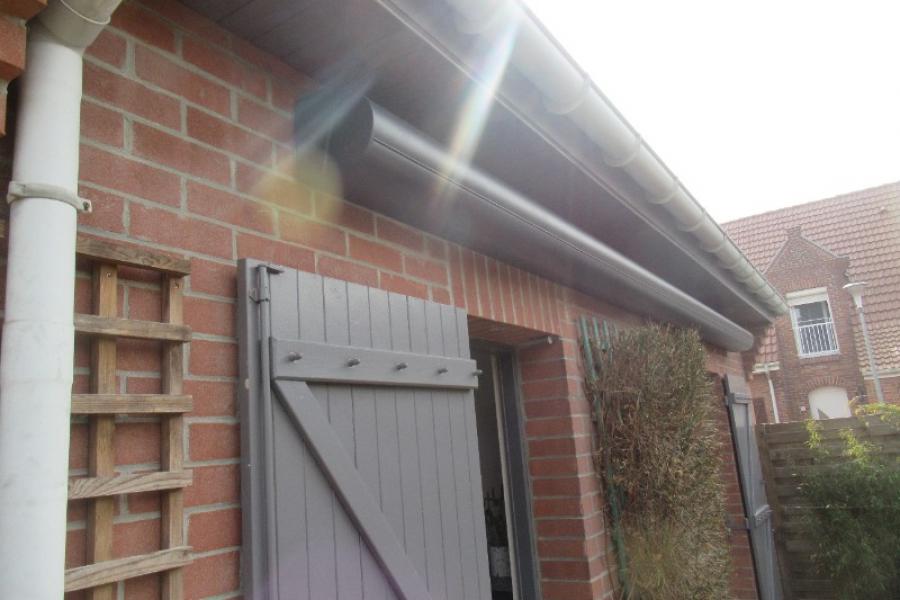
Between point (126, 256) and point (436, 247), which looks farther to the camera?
point (436, 247)

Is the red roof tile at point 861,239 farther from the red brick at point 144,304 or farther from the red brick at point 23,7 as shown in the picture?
the red brick at point 23,7

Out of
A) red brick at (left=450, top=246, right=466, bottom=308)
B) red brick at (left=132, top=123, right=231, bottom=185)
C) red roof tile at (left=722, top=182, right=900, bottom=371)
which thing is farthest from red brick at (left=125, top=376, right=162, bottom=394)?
red roof tile at (left=722, top=182, right=900, bottom=371)

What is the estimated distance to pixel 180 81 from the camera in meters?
1.51

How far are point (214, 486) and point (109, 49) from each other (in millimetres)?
935

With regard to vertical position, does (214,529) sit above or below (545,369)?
below

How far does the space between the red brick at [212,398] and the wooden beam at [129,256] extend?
240 millimetres

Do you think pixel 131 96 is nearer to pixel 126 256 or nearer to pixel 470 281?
Result: pixel 126 256

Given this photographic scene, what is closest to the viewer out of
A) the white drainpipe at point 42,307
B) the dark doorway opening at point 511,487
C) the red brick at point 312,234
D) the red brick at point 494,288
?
the white drainpipe at point 42,307

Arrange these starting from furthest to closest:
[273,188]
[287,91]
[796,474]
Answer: [796,474], [287,91], [273,188]

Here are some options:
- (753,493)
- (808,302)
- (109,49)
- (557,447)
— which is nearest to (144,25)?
(109,49)

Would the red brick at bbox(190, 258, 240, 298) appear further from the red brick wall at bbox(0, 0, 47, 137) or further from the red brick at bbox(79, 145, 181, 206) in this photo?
the red brick wall at bbox(0, 0, 47, 137)

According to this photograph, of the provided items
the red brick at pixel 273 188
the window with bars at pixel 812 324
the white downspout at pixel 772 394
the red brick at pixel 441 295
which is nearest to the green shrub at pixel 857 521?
the red brick at pixel 441 295

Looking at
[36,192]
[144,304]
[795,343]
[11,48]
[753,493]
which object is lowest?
[753,493]

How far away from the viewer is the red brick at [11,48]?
3.34 ft
